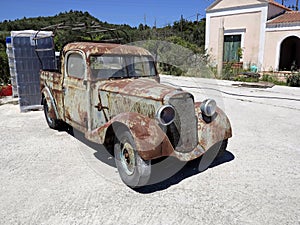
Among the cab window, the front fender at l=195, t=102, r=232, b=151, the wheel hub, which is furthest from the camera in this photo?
the cab window

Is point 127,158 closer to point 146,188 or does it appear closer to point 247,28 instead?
point 146,188

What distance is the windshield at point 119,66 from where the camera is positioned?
4.09 metres

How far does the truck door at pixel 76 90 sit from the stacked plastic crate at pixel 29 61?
2834 millimetres

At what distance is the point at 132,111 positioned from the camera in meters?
3.53

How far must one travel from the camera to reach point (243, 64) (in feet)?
58.2

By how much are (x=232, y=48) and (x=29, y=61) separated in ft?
48.3

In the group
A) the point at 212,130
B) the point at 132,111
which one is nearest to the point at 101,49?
the point at 132,111

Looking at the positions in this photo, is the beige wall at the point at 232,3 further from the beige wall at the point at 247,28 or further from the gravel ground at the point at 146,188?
the gravel ground at the point at 146,188

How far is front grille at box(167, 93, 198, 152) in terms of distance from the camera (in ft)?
10.8

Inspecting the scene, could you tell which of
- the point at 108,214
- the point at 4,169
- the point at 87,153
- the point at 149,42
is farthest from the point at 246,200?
the point at 149,42

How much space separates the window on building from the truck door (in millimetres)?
15300

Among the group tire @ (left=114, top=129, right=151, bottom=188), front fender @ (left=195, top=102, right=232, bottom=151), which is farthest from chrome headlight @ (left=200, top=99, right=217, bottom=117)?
tire @ (left=114, top=129, right=151, bottom=188)

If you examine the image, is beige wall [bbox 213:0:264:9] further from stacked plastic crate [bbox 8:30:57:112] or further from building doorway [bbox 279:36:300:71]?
stacked plastic crate [bbox 8:30:57:112]

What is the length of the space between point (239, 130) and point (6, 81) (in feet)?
31.2
